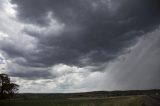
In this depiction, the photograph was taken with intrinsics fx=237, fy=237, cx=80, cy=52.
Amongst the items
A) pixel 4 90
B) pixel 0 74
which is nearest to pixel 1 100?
pixel 4 90

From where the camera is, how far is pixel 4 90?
70.5 meters

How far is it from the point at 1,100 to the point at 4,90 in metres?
4.22

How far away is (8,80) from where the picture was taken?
230ft

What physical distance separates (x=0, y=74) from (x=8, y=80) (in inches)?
114

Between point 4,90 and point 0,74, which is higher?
point 0,74

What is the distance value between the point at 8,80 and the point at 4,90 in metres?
3.31

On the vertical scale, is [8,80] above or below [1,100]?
above

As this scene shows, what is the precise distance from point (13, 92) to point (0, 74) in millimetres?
6980

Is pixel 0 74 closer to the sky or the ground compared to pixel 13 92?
closer to the sky

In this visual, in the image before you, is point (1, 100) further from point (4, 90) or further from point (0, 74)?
point (0, 74)

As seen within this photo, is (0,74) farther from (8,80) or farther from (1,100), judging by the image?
(1,100)

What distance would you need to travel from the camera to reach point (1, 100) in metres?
72.5

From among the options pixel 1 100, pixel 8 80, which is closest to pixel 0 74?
pixel 8 80
